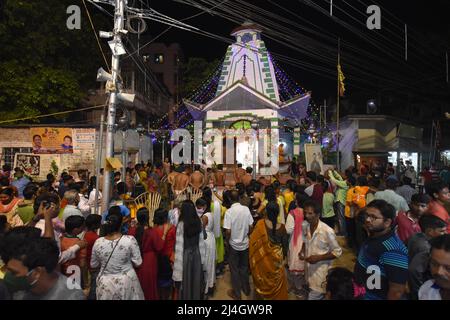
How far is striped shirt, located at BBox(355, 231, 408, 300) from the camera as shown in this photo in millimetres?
2938

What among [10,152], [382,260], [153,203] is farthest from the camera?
[10,152]

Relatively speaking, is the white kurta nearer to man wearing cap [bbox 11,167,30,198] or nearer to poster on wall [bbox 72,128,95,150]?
man wearing cap [bbox 11,167,30,198]

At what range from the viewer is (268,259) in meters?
5.09

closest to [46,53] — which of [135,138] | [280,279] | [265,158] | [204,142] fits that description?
[135,138]

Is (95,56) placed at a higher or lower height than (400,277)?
higher

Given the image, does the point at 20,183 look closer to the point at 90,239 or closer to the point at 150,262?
the point at 90,239

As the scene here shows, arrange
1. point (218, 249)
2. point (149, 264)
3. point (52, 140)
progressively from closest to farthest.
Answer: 1. point (149, 264)
2. point (218, 249)
3. point (52, 140)

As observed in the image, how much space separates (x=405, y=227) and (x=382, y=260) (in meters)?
2.00

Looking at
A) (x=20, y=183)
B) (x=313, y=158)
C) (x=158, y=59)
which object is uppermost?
(x=158, y=59)

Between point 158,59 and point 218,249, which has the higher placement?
point 158,59

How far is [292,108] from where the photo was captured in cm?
1825

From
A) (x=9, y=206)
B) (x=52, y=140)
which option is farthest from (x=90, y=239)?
(x=52, y=140)

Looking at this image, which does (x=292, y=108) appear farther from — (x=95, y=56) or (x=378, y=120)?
(x=95, y=56)

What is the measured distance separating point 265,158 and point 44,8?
14504mm
